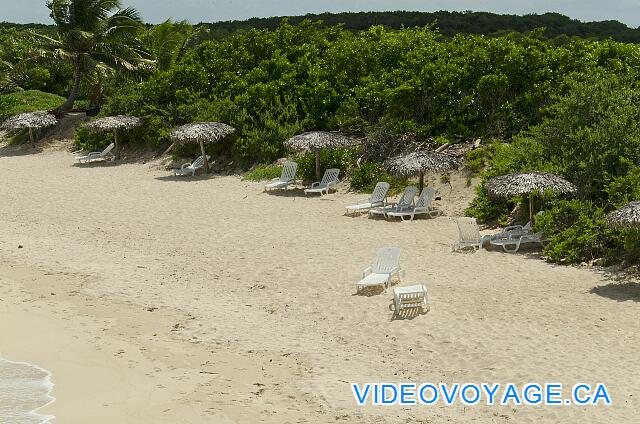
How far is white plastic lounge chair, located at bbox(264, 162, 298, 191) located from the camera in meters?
21.3

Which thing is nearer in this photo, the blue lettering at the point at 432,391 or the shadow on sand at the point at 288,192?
the blue lettering at the point at 432,391

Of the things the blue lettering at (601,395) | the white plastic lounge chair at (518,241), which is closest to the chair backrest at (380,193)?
the white plastic lounge chair at (518,241)

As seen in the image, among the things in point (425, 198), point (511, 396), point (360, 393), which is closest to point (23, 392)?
point (360, 393)

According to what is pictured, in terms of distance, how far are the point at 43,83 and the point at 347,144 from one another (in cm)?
2464

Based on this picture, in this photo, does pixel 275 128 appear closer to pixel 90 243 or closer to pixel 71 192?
pixel 71 192

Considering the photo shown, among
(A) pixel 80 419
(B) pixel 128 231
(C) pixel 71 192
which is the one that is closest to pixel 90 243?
(B) pixel 128 231

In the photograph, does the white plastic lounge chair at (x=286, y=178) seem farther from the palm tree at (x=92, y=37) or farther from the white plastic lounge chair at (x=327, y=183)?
the palm tree at (x=92, y=37)

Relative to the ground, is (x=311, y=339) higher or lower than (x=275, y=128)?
lower

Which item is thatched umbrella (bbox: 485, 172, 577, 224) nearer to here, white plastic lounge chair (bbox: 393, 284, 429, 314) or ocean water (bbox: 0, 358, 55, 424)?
white plastic lounge chair (bbox: 393, 284, 429, 314)

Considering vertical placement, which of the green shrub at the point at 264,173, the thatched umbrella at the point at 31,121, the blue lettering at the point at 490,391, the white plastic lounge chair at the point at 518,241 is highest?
the thatched umbrella at the point at 31,121

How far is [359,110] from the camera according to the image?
2455cm

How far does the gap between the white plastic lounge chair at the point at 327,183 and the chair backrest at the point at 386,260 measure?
7.99m

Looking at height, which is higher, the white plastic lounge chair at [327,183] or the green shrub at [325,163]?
the green shrub at [325,163]

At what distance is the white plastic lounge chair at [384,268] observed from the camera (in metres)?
12.7
